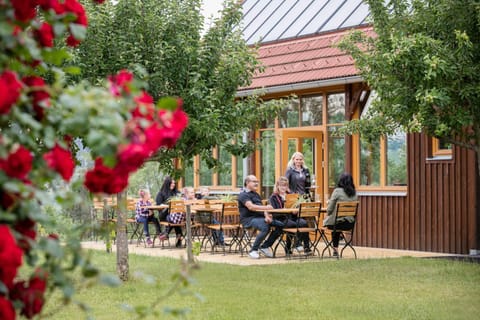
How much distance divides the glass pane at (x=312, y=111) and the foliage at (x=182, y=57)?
245 inches

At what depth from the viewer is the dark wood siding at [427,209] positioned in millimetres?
15438

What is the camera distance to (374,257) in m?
14.8

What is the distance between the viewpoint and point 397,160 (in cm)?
1692

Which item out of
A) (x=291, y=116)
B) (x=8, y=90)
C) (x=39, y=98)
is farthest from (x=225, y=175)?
(x=8, y=90)

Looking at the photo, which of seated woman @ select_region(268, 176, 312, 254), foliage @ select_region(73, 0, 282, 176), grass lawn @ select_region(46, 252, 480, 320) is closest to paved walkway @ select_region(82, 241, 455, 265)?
seated woman @ select_region(268, 176, 312, 254)

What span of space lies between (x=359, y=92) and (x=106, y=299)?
8.71 metres

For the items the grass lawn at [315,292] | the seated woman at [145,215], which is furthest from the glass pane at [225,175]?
the grass lawn at [315,292]

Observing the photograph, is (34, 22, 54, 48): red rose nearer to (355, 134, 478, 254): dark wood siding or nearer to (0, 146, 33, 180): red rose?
(0, 146, 33, 180): red rose

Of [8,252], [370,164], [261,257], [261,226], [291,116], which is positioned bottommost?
[261,257]

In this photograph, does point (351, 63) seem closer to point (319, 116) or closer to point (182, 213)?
point (319, 116)

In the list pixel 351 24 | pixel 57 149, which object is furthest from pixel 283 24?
pixel 57 149

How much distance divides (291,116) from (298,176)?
10.4ft

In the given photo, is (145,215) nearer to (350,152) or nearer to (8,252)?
(350,152)

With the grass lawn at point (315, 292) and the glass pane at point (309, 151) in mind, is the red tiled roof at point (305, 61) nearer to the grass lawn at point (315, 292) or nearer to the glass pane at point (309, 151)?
the glass pane at point (309, 151)
